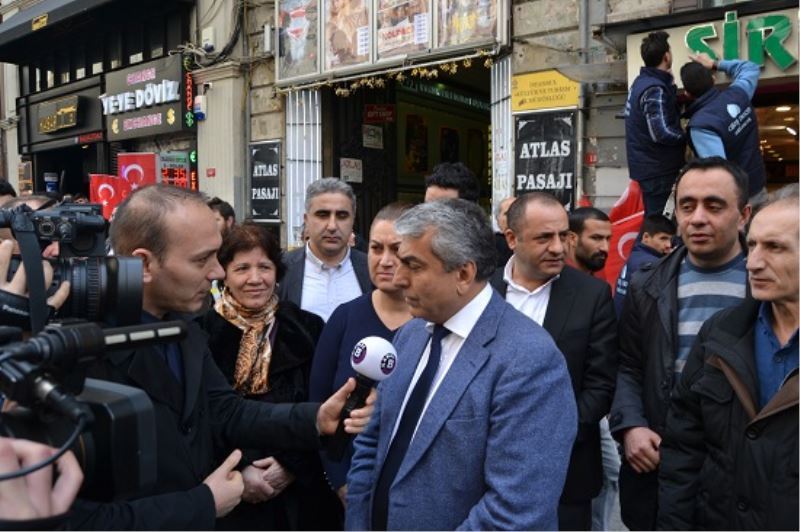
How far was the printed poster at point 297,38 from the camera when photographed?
10070 millimetres

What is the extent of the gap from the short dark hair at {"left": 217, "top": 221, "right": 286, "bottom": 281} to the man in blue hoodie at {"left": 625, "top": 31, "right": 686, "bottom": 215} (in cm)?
301

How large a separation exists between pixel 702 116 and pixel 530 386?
319cm

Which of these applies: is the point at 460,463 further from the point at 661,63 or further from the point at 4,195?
the point at 4,195

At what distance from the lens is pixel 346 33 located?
31.3ft

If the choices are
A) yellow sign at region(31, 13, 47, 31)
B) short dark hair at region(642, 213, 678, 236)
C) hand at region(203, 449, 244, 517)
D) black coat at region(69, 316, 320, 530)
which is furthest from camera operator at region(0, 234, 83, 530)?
yellow sign at region(31, 13, 47, 31)

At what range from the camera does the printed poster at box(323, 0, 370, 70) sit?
9.33 m

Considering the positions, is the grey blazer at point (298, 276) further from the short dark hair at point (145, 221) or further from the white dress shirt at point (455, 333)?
the white dress shirt at point (455, 333)

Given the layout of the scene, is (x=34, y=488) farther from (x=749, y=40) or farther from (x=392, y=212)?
(x=749, y=40)

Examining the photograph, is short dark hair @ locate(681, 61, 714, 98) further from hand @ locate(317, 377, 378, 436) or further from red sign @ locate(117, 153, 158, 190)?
red sign @ locate(117, 153, 158, 190)

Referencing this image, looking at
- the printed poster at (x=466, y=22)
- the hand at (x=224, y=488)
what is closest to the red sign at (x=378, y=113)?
the printed poster at (x=466, y=22)

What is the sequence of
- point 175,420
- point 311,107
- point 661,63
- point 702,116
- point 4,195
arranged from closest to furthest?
point 175,420
point 702,116
point 661,63
point 4,195
point 311,107

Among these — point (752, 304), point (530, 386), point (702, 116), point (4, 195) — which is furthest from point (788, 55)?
point (4, 195)

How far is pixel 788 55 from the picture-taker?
18.2ft

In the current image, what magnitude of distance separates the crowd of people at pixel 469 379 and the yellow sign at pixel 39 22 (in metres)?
13.3
